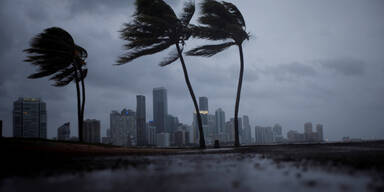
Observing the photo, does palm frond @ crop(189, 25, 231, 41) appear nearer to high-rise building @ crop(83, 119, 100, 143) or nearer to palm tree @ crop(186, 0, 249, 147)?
palm tree @ crop(186, 0, 249, 147)

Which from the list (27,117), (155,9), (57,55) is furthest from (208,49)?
(27,117)

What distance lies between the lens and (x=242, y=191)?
226 cm

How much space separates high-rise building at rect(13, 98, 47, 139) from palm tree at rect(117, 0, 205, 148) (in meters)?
174

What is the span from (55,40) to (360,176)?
1757 centimetres

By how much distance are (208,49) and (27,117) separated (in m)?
188

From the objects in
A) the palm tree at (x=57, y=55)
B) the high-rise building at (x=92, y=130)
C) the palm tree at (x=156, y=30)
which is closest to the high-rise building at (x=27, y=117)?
the high-rise building at (x=92, y=130)

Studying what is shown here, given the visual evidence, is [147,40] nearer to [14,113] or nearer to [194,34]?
[194,34]

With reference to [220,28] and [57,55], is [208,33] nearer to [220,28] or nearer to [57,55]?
[220,28]

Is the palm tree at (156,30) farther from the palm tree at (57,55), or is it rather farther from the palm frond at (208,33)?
the palm tree at (57,55)

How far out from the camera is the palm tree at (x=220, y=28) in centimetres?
1524

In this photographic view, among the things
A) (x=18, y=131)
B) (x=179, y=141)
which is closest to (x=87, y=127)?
(x=18, y=131)

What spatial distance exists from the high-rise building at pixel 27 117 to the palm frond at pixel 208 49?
176 m

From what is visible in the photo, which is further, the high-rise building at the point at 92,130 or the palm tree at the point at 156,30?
the high-rise building at the point at 92,130

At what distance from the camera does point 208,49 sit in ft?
52.2
